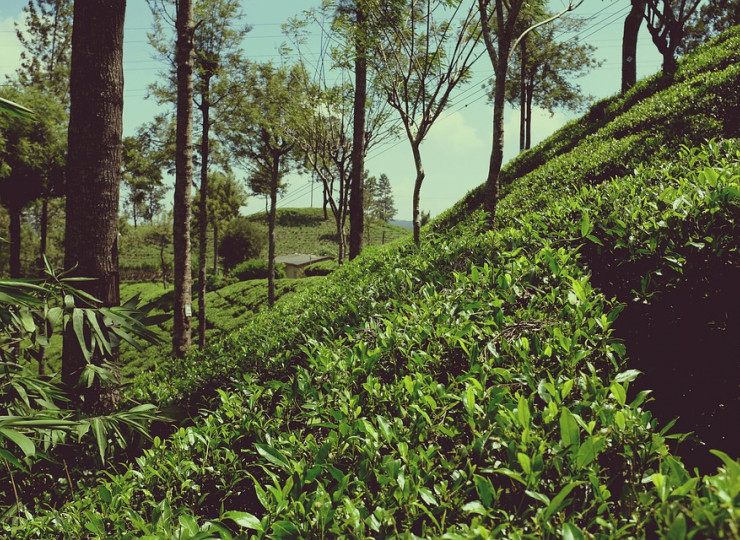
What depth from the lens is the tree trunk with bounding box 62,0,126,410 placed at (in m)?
3.71

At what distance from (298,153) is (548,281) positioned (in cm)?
1897

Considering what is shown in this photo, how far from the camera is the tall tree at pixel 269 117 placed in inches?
587

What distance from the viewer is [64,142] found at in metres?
20.0

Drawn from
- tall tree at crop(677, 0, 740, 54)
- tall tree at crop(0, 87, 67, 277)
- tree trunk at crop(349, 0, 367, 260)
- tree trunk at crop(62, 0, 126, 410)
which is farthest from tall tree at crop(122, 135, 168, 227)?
tall tree at crop(677, 0, 740, 54)

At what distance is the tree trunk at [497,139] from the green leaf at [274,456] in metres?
4.85

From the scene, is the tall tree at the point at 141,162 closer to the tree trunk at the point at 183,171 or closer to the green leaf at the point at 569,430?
the tree trunk at the point at 183,171

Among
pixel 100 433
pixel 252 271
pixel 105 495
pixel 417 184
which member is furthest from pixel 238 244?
pixel 105 495

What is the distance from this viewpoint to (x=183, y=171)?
732cm

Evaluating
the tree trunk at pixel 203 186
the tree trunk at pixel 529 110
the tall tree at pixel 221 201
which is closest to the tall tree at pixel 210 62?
the tree trunk at pixel 203 186

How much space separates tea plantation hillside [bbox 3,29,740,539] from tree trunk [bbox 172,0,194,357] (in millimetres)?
3305

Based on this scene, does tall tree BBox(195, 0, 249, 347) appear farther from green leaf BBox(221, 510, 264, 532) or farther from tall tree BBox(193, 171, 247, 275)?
tall tree BBox(193, 171, 247, 275)

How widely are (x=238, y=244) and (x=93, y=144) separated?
4111 centimetres

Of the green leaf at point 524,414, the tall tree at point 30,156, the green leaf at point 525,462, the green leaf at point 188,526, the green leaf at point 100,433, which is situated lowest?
the green leaf at point 188,526

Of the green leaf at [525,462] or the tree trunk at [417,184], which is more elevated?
the tree trunk at [417,184]
